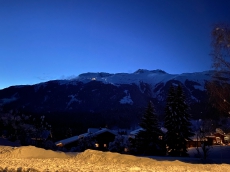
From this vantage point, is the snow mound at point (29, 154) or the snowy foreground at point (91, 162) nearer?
the snowy foreground at point (91, 162)

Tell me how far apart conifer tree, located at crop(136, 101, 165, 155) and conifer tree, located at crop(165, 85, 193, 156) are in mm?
1254

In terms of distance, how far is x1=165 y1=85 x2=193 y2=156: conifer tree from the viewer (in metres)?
32.4

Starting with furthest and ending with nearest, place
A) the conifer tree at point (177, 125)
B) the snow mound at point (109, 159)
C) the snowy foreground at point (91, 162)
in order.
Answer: the conifer tree at point (177, 125) → the snow mound at point (109, 159) → the snowy foreground at point (91, 162)

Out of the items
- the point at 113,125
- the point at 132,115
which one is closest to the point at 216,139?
the point at 113,125

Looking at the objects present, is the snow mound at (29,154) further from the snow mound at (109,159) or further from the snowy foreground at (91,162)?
the snow mound at (109,159)

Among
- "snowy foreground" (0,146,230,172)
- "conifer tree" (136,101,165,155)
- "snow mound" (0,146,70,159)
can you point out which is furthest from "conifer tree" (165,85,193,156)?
"snow mound" (0,146,70,159)

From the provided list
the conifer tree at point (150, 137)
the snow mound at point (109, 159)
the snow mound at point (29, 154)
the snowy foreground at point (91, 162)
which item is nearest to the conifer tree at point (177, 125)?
the conifer tree at point (150, 137)

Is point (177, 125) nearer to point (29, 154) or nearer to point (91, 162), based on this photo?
point (29, 154)

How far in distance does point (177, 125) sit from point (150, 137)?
362 centimetres

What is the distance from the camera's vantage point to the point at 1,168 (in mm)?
8547

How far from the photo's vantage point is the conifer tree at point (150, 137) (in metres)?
32.6

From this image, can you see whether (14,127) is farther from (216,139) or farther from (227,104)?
(216,139)

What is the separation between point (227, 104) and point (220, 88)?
1.11 meters

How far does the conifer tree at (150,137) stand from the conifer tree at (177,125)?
4.12 feet
